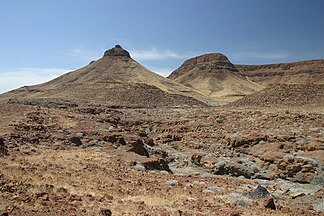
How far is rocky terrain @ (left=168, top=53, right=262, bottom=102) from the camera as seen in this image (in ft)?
359

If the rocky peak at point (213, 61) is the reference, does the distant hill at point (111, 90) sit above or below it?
below

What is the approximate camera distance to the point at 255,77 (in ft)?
511

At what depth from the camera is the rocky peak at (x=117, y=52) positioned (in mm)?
90438

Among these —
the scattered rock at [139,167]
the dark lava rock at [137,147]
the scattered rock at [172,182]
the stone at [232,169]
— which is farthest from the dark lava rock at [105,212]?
the dark lava rock at [137,147]

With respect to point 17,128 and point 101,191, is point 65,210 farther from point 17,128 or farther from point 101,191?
point 17,128

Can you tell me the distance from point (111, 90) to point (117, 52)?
36.9 m

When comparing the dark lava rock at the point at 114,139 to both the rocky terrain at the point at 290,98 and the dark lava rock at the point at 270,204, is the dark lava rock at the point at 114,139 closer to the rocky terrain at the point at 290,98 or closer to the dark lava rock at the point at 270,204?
the dark lava rock at the point at 270,204

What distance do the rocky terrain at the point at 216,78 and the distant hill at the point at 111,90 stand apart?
1132 inches

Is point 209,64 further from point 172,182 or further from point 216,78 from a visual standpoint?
point 172,182

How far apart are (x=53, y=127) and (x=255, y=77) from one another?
145m

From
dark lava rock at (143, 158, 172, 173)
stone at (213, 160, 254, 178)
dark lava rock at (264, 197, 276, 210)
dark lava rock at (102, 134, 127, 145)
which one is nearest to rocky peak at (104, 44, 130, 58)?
dark lava rock at (102, 134, 127, 145)

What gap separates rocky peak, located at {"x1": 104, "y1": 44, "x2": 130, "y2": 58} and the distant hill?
2.08 ft

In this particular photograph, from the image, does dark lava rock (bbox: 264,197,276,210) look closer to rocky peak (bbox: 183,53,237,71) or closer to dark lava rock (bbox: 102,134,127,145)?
dark lava rock (bbox: 102,134,127,145)

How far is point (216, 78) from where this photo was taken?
399 feet
